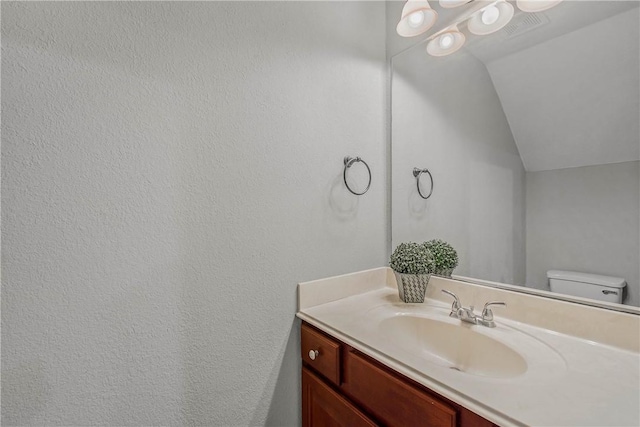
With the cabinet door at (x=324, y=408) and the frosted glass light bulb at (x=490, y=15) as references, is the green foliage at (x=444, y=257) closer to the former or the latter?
the cabinet door at (x=324, y=408)

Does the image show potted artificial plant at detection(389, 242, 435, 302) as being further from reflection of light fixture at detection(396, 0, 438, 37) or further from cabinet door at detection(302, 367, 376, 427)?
reflection of light fixture at detection(396, 0, 438, 37)

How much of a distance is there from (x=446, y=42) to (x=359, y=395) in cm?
141

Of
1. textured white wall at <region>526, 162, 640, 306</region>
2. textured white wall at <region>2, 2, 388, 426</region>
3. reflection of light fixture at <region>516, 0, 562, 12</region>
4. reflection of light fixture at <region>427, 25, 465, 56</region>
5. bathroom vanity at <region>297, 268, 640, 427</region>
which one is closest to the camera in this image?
bathroom vanity at <region>297, 268, 640, 427</region>

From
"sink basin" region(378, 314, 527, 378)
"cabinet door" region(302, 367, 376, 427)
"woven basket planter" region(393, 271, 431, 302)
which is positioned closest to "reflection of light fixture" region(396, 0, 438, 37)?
"woven basket planter" region(393, 271, 431, 302)

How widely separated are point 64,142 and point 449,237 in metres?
1.38

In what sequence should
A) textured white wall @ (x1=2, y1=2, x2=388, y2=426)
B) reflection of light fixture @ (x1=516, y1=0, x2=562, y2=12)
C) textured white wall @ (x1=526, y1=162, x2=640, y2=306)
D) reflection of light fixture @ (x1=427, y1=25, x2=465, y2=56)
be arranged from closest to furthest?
1. textured white wall @ (x1=2, y1=2, x2=388, y2=426)
2. textured white wall @ (x1=526, y1=162, x2=640, y2=306)
3. reflection of light fixture @ (x1=516, y1=0, x2=562, y2=12)
4. reflection of light fixture @ (x1=427, y1=25, x2=465, y2=56)

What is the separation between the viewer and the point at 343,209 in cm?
128

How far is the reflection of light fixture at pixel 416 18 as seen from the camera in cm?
120

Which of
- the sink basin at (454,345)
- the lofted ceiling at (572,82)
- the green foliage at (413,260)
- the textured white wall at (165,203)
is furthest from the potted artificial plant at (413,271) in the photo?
the lofted ceiling at (572,82)

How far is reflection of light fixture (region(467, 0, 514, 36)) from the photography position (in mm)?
1059

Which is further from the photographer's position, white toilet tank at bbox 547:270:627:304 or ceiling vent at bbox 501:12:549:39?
ceiling vent at bbox 501:12:549:39

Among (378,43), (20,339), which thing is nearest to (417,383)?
(20,339)

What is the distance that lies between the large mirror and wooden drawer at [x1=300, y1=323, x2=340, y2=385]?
652 millimetres

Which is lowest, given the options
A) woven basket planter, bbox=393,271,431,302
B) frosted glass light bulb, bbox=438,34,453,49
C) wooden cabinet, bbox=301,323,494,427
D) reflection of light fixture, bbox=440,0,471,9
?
wooden cabinet, bbox=301,323,494,427
